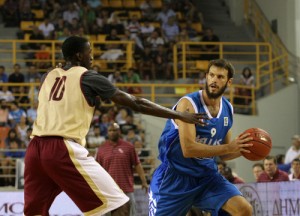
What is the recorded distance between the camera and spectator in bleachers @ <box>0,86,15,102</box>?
19.6m

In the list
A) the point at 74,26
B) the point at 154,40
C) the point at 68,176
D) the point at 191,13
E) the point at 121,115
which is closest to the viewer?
the point at 68,176

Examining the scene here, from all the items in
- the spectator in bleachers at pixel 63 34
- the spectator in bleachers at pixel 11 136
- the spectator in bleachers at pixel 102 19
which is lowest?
the spectator in bleachers at pixel 11 136

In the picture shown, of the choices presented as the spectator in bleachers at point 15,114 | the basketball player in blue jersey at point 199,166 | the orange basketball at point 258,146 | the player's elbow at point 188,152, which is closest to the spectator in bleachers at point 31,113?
the spectator in bleachers at point 15,114

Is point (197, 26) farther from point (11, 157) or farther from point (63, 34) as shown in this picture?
point (11, 157)

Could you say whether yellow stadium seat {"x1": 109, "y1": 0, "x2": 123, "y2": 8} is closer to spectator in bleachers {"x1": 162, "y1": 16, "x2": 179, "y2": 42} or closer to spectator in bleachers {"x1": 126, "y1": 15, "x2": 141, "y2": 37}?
spectator in bleachers {"x1": 126, "y1": 15, "x2": 141, "y2": 37}

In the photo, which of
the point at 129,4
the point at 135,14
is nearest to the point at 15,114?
the point at 135,14

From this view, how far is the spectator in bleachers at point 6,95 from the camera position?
19.6 m

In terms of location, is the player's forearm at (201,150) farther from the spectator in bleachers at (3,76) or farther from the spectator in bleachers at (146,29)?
the spectator in bleachers at (146,29)

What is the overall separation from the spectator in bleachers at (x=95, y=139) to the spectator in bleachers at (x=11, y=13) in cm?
689

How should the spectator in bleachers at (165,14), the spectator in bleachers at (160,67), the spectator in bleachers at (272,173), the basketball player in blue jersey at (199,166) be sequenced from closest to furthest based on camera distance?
the basketball player in blue jersey at (199,166) < the spectator in bleachers at (272,173) < the spectator in bleachers at (160,67) < the spectator in bleachers at (165,14)

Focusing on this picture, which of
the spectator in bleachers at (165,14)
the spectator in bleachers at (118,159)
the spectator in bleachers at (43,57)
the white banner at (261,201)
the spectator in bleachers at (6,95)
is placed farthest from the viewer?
the spectator in bleachers at (165,14)

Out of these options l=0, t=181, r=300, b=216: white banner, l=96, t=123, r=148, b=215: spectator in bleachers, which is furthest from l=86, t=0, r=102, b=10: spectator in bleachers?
l=0, t=181, r=300, b=216: white banner

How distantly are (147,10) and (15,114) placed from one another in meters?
7.62

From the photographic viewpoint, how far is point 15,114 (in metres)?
18.9
